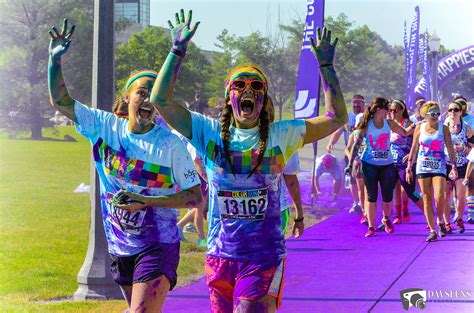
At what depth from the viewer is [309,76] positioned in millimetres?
13930

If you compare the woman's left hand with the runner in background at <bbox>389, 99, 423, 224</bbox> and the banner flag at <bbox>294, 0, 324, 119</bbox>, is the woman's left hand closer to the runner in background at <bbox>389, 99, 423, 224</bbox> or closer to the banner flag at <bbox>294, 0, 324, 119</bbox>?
the runner in background at <bbox>389, 99, 423, 224</bbox>

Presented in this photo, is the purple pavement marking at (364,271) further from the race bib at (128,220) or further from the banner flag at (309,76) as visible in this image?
the race bib at (128,220)

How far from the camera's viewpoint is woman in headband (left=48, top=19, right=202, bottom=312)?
498cm

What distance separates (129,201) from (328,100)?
120 cm

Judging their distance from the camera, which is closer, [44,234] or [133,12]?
[44,234]

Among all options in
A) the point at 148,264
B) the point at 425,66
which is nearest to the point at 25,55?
the point at 425,66

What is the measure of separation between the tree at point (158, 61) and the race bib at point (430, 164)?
11.9 metres

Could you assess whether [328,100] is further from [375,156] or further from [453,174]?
[453,174]

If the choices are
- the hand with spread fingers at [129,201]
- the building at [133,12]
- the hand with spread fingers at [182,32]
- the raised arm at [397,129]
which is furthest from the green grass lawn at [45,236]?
the building at [133,12]

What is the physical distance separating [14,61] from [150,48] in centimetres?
524

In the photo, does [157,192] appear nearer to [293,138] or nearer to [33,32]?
[293,138]

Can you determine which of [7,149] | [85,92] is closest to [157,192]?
[85,92]

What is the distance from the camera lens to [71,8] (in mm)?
24281

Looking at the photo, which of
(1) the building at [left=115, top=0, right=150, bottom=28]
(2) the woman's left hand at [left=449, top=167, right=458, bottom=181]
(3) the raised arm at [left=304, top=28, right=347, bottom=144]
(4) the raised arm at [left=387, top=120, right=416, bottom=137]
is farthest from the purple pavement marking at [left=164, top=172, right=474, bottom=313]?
(1) the building at [left=115, top=0, right=150, bottom=28]
